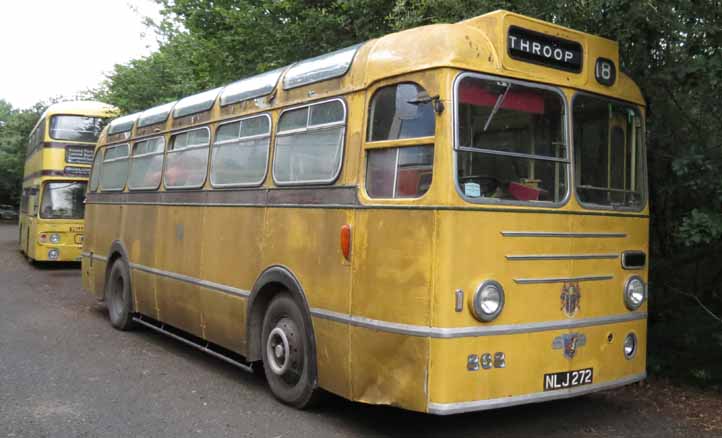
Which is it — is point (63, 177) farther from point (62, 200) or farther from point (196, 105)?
point (196, 105)

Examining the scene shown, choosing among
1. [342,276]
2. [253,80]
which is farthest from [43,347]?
[342,276]

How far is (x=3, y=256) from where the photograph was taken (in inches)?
916

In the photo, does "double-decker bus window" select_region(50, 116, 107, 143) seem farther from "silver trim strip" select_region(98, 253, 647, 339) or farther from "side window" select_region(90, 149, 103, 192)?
"silver trim strip" select_region(98, 253, 647, 339)

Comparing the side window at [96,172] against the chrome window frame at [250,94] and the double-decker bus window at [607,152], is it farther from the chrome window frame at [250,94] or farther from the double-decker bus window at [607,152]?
the double-decker bus window at [607,152]

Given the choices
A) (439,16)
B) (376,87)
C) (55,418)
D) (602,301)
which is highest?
(439,16)

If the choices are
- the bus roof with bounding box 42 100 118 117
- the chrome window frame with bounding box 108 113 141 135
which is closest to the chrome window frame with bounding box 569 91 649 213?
the chrome window frame with bounding box 108 113 141 135

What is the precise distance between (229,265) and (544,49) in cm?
361

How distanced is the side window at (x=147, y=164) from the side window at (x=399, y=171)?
464cm

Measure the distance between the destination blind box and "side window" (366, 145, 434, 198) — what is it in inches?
39.7

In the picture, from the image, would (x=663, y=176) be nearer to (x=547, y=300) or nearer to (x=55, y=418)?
(x=547, y=300)

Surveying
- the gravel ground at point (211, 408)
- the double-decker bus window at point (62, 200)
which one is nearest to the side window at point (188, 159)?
the gravel ground at point (211, 408)

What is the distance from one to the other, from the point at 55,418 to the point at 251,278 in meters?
1.99

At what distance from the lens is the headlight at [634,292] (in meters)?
5.85

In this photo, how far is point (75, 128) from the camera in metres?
19.4
